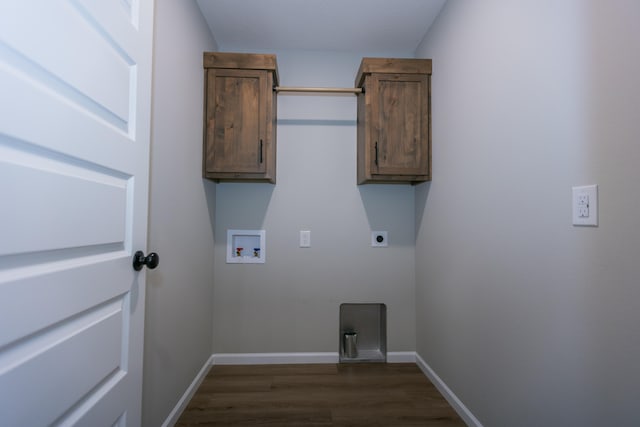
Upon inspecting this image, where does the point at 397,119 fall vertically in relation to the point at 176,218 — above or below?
above

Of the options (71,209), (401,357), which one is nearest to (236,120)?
(71,209)

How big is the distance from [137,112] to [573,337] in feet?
5.31

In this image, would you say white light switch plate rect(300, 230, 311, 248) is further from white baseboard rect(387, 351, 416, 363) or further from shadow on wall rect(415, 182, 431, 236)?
white baseboard rect(387, 351, 416, 363)

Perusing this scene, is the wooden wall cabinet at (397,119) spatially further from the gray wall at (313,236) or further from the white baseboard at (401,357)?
the white baseboard at (401,357)

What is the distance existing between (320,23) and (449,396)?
99.5 inches

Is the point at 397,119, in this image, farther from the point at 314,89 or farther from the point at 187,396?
the point at 187,396

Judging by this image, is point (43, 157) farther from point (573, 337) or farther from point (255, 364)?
point (255, 364)

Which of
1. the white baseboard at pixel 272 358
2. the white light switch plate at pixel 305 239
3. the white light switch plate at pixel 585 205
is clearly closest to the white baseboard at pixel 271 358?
the white baseboard at pixel 272 358

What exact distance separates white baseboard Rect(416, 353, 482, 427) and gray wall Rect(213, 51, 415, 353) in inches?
8.5

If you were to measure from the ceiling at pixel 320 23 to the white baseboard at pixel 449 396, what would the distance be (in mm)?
2388

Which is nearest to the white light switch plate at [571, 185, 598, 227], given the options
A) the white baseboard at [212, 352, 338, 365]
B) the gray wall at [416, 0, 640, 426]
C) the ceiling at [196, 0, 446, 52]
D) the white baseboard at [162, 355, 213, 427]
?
the gray wall at [416, 0, 640, 426]

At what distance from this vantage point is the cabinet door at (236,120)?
201cm

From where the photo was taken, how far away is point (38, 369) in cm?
64

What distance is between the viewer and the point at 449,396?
1.82 meters
